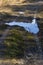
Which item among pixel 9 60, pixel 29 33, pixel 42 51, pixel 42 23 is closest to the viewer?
pixel 9 60

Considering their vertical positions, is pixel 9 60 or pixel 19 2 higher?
pixel 19 2

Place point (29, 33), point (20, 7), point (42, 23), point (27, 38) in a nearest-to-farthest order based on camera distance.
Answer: point (27, 38), point (29, 33), point (42, 23), point (20, 7)

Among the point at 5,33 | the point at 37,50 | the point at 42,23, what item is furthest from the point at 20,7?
the point at 37,50

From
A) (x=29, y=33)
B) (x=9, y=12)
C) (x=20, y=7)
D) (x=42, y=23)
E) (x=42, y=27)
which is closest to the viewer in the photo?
(x=29, y=33)

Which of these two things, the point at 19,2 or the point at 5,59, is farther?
the point at 19,2

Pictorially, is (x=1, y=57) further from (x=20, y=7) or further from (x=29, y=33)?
(x=20, y=7)

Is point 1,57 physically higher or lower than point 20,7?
lower

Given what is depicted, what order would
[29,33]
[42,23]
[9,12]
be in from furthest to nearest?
1. [9,12]
2. [42,23]
3. [29,33]

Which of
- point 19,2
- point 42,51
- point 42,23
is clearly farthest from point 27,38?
point 19,2

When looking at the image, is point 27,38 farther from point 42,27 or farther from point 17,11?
point 17,11
